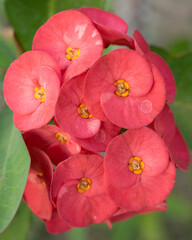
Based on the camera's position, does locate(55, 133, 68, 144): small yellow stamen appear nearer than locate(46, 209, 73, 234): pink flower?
Yes

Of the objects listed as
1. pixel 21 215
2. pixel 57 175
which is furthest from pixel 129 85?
pixel 21 215

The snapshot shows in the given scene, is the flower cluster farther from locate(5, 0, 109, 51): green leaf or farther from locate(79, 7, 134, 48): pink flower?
locate(5, 0, 109, 51): green leaf

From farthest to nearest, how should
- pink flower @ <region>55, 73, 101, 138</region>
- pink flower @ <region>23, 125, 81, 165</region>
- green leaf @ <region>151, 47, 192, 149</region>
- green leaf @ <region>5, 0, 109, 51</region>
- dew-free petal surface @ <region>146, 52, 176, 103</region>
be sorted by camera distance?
green leaf @ <region>151, 47, 192, 149</region> < green leaf @ <region>5, 0, 109, 51</region> < dew-free petal surface @ <region>146, 52, 176, 103</region> < pink flower @ <region>23, 125, 81, 165</region> < pink flower @ <region>55, 73, 101, 138</region>

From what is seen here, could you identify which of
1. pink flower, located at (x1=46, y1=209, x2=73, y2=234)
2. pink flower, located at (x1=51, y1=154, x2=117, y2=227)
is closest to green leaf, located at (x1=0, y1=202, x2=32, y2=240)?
pink flower, located at (x1=46, y1=209, x2=73, y2=234)

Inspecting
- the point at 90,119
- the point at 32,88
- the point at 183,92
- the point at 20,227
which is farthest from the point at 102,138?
the point at 20,227

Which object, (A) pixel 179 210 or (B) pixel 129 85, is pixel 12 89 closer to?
(B) pixel 129 85

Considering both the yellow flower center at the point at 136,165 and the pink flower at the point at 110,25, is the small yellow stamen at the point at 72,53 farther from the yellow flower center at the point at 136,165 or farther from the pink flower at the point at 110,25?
the yellow flower center at the point at 136,165

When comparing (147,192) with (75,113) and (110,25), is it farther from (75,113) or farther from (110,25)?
(110,25)
